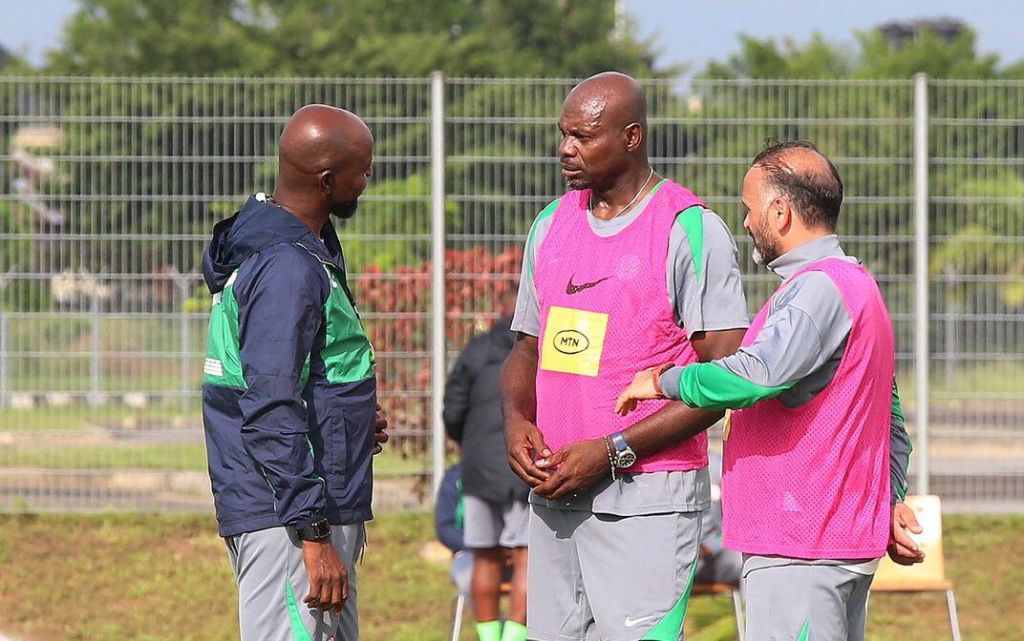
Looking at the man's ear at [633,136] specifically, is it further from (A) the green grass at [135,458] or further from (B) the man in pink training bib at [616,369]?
(A) the green grass at [135,458]

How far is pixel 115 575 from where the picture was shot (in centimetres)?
890

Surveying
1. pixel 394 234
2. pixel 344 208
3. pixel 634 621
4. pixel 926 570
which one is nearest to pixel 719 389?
pixel 634 621

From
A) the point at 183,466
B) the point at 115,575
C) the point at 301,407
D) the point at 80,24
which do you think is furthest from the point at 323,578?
the point at 80,24

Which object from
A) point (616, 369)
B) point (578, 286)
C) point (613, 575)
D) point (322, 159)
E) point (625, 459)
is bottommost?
point (613, 575)

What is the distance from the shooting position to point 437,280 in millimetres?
9852

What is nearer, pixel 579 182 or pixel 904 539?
pixel 904 539

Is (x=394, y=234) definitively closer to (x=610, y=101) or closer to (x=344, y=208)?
(x=344, y=208)

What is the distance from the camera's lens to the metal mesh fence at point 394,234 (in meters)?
9.91

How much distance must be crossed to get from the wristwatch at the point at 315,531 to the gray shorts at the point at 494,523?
3.39 meters

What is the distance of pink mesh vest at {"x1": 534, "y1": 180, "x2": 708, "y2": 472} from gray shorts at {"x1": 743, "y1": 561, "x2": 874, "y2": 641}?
16.5 inches

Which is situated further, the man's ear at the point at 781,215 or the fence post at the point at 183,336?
the fence post at the point at 183,336

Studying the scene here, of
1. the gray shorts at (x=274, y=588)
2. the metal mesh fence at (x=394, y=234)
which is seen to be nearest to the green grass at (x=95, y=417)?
the metal mesh fence at (x=394, y=234)

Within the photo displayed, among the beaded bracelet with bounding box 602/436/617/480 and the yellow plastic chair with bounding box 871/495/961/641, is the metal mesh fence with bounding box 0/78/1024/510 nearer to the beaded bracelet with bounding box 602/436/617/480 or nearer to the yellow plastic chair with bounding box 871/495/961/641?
the yellow plastic chair with bounding box 871/495/961/641

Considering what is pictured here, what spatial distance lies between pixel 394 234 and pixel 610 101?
6.03 meters
